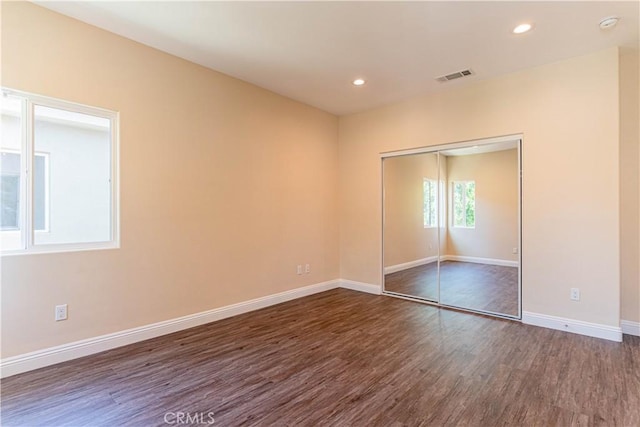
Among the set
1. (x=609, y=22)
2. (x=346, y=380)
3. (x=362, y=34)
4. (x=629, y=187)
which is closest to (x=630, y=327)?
(x=629, y=187)

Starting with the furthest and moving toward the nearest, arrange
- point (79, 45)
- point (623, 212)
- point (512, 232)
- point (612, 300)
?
point (512, 232) < point (623, 212) < point (612, 300) < point (79, 45)

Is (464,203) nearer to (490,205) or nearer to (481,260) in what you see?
(490,205)

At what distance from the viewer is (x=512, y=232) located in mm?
3936

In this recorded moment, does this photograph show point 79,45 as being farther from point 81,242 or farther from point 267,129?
point 267,129

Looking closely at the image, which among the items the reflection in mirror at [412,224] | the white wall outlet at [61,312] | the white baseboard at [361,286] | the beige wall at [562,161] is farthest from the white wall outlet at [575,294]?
the white wall outlet at [61,312]

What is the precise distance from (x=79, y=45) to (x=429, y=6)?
3.05 meters

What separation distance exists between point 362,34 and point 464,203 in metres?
2.75

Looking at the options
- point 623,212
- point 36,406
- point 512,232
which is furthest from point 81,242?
point 623,212

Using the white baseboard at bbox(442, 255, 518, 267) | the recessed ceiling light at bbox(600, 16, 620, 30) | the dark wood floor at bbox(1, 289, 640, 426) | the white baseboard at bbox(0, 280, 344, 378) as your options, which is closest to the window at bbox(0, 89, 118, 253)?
the white baseboard at bbox(0, 280, 344, 378)

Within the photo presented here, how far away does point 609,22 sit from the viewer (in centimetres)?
276

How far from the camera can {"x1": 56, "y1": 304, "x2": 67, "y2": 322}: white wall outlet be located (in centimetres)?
269

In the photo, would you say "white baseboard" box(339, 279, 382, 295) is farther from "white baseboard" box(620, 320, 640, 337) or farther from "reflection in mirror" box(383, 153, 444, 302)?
"white baseboard" box(620, 320, 640, 337)

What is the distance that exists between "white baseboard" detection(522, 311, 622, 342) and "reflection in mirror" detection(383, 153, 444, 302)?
1179 millimetres

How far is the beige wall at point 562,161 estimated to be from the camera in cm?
323
